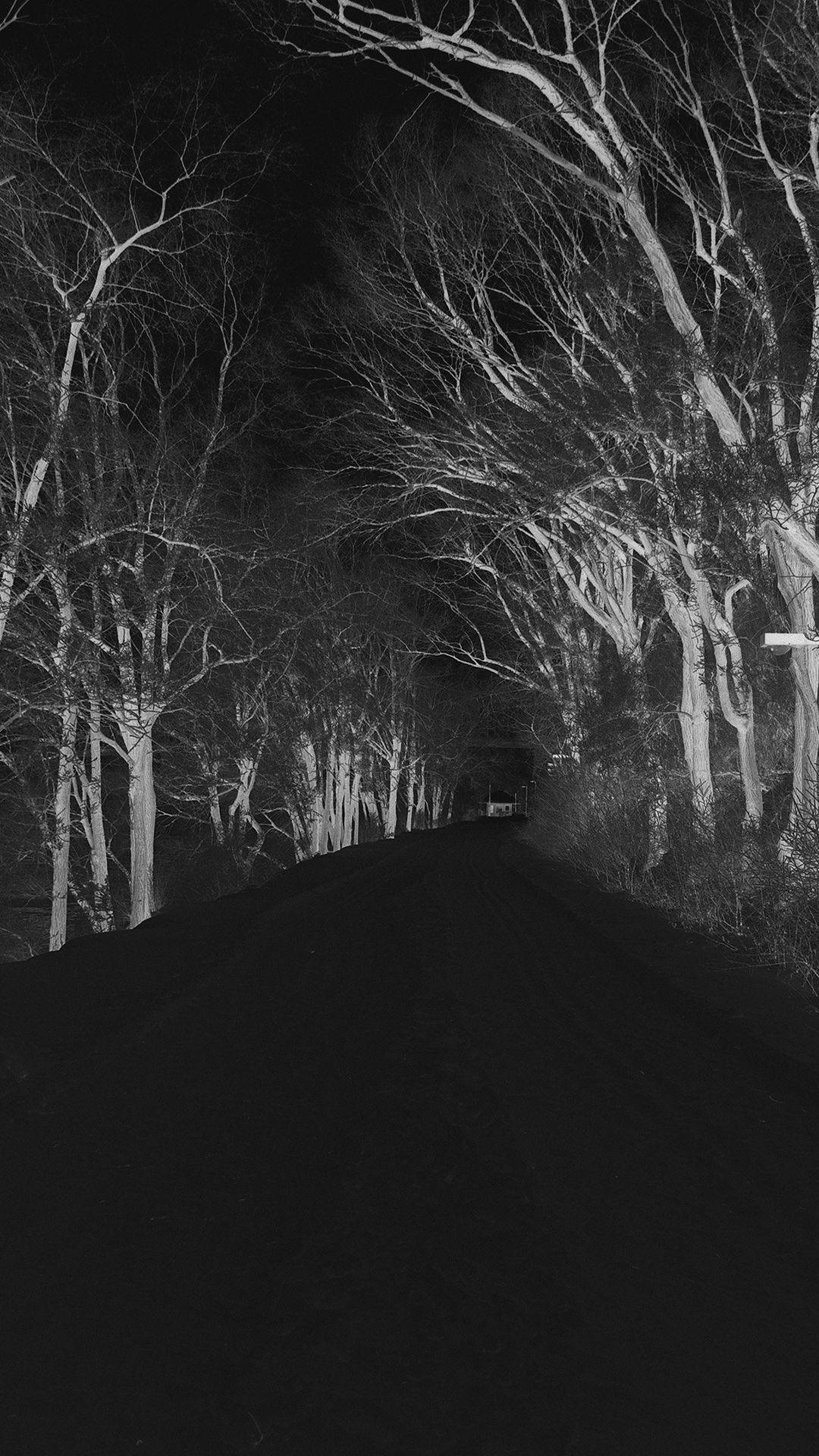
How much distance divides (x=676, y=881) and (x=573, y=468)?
236 inches

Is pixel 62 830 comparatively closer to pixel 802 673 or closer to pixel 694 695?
pixel 694 695

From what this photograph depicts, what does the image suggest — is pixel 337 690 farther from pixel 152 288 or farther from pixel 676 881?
pixel 676 881

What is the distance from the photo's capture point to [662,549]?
1370 cm

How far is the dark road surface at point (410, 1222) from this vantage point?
2.30m

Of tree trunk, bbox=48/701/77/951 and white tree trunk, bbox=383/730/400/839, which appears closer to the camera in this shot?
tree trunk, bbox=48/701/77/951

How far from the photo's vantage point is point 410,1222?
3.23 meters

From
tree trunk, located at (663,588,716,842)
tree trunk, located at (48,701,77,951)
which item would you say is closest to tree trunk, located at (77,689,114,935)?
tree trunk, located at (48,701,77,951)

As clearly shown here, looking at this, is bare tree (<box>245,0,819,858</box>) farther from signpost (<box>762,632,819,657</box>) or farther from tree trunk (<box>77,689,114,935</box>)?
tree trunk (<box>77,689,114,935</box>)

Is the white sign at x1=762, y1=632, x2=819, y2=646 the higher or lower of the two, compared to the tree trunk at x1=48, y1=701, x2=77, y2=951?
higher

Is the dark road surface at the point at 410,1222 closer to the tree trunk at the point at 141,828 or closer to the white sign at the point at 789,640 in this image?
the white sign at the point at 789,640

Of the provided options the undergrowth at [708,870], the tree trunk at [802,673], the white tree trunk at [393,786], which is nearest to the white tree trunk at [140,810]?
the undergrowth at [708,870]

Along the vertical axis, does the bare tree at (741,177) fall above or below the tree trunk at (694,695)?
above

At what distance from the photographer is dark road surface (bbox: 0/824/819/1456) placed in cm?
230

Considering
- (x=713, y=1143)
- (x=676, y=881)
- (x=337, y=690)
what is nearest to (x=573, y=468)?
(x=676, y=881)
